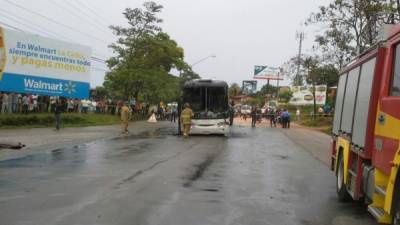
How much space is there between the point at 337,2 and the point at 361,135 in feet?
107

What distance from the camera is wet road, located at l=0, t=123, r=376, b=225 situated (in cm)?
885

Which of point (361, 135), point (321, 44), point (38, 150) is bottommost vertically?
point (38, 150)

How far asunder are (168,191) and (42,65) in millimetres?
26613

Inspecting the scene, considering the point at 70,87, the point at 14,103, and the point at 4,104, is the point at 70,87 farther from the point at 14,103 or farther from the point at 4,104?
the point at 4,104

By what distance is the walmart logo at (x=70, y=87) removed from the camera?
38.0 metres

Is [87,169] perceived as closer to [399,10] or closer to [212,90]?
[212,90]

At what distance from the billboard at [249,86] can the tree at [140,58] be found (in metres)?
89.1

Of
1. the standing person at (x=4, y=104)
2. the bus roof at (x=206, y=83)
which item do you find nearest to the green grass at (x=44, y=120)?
the standing person at (x=4, y=104)

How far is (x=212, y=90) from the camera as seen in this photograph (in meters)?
31.8

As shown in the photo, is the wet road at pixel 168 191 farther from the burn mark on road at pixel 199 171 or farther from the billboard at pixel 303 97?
the billboard at pixel 303 97

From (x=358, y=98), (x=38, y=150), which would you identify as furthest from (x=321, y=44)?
(x=358, y=98)

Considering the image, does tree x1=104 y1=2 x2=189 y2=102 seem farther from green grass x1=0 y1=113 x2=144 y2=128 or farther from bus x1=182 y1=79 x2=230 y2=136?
bus x1=182 y1=79 x2=230 y2=136

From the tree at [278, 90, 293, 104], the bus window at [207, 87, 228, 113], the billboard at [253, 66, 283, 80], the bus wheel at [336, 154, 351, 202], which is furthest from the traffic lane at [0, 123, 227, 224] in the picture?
the billboard at [253, 66, 283, 80]

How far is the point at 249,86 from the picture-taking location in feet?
484
